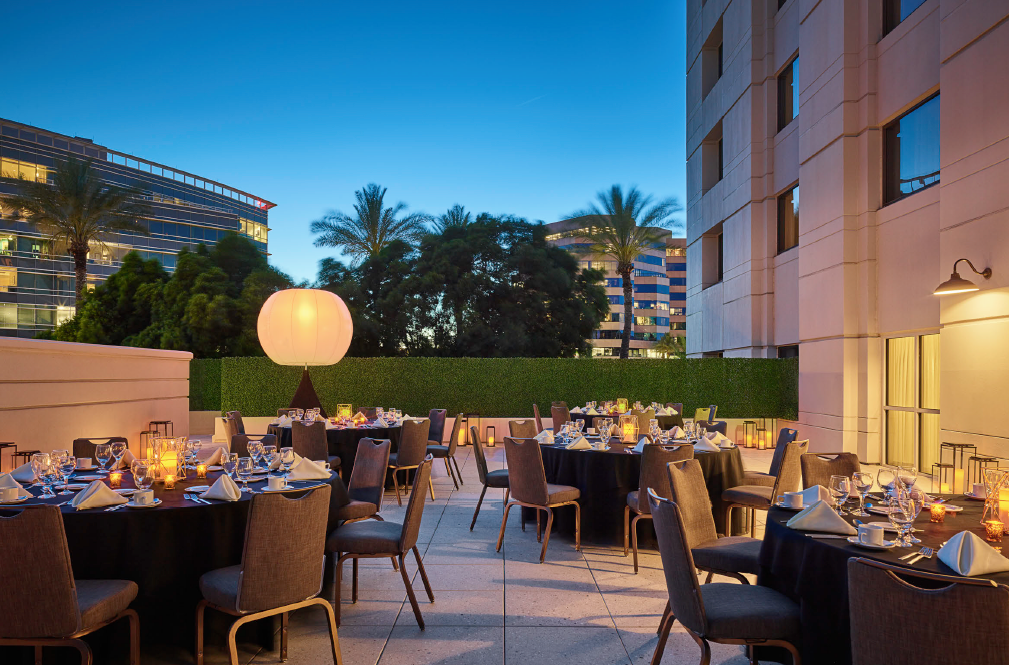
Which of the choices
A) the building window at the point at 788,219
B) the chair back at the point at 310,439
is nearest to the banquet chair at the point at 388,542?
the chair back at the point at 310,439

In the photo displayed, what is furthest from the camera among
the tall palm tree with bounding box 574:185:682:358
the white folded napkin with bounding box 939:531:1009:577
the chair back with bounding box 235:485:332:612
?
the tall palm tree with bounding box 574:185:682:358

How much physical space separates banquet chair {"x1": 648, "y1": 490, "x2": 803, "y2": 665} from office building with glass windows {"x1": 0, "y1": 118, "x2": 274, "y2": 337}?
30.0 m

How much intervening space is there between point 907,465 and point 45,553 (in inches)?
448

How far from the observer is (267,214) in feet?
189

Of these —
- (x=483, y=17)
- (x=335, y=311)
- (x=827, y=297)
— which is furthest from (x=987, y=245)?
(x=483, y=17)

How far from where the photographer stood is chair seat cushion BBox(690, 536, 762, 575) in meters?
3.68

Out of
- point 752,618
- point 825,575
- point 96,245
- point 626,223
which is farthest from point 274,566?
point 96,245

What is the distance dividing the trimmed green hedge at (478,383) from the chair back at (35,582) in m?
12.1

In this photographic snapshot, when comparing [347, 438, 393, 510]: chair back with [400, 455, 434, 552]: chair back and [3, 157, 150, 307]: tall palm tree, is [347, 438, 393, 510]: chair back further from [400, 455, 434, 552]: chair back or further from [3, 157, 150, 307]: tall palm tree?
[3, 157, 150, 307]: tall palm tree

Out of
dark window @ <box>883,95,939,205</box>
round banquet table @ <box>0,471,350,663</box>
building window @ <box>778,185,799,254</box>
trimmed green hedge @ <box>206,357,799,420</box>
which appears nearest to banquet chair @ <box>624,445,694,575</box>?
round banquet table @ <box>0,471,350,663</box>

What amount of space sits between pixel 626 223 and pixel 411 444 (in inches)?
672

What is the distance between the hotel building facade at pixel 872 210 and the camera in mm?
7617

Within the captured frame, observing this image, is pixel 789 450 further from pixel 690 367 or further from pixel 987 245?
pixel 690 367

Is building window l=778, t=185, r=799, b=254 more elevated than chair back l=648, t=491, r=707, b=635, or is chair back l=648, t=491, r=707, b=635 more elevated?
building window l=778, t=185, r=799, b=254
